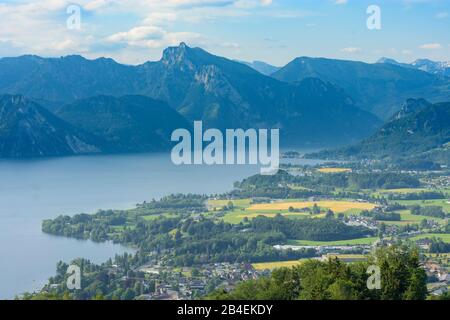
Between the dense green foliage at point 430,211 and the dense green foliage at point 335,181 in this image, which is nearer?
the dense green foliage at point 430,211

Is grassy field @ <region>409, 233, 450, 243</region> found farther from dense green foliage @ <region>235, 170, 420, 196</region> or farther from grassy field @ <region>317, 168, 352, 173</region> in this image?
grassy field @ <region>317, 168, 352, 173</region>

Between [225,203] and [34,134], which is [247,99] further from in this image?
[225,203]

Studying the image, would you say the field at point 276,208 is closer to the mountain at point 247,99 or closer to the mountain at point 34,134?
the mountain at point 34,134

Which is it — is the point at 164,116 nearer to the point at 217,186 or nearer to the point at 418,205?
the point at 217,186

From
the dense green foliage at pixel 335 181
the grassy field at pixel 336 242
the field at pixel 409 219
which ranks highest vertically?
the dense green foliage at pixel 335 181

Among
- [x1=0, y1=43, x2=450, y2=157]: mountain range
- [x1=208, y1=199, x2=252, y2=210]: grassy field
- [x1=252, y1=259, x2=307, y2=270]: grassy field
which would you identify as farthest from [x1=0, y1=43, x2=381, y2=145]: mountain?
[x1=252, y1=259, x2=307, y2=270]: grassy field

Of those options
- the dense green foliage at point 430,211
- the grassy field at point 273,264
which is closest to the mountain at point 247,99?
the dense green foliage at point 430,211

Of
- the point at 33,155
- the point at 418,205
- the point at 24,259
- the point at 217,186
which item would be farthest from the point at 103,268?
the point at 33,155
